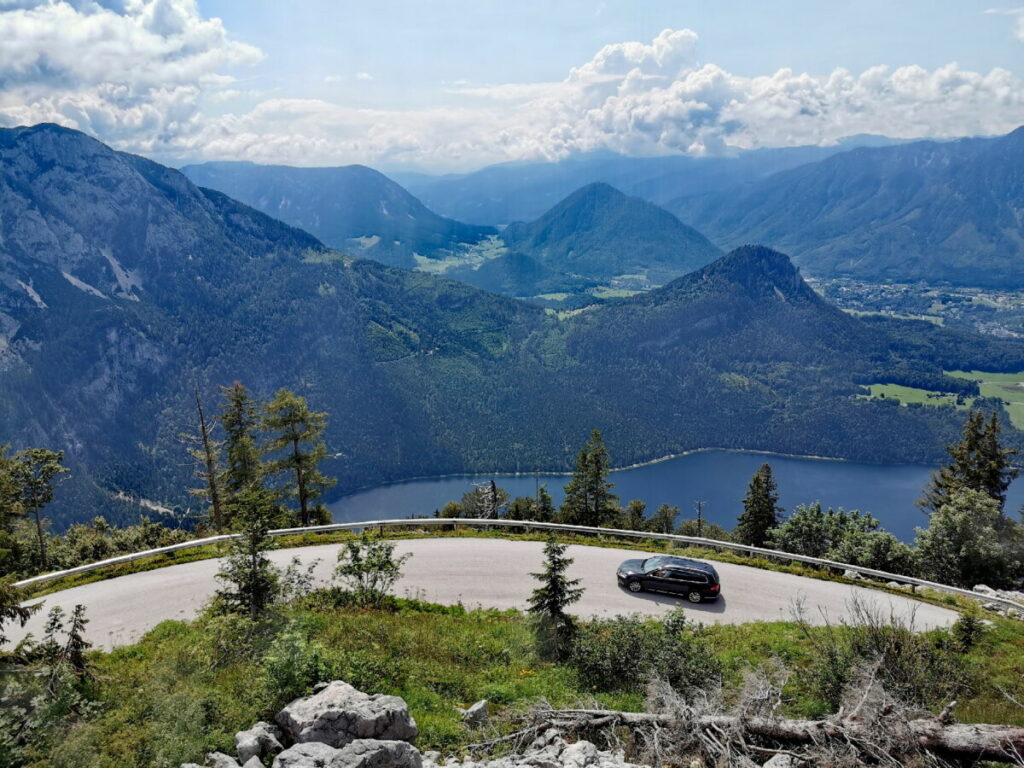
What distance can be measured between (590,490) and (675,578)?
2900 cm

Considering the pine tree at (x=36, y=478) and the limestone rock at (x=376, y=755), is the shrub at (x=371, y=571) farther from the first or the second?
the pine tree at (x=36, y=478)

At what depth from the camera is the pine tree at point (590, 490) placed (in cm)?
5425

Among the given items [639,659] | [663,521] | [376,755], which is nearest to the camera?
[376,755]

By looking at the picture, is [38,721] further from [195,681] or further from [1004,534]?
[1004,534]

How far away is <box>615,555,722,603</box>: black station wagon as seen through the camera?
25.3m

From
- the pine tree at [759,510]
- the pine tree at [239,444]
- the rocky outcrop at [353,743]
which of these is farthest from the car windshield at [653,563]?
the pine tree at [759,510]

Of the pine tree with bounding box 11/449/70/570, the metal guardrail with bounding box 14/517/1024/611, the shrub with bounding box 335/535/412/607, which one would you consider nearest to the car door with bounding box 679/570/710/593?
the metal guardrail with bounding box 14/517/1024/611

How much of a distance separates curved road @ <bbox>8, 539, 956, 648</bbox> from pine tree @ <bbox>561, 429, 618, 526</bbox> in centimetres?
2366

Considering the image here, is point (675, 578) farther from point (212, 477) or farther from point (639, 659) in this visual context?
point (212, 477)

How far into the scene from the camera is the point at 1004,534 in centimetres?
3975

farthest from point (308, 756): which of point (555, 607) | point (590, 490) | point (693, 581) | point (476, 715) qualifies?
point (590, 490)

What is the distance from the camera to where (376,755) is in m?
10.3

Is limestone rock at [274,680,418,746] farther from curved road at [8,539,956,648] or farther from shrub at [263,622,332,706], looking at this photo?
curved road at [8,539,956,648]

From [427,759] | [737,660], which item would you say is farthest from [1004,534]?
[427,759]
